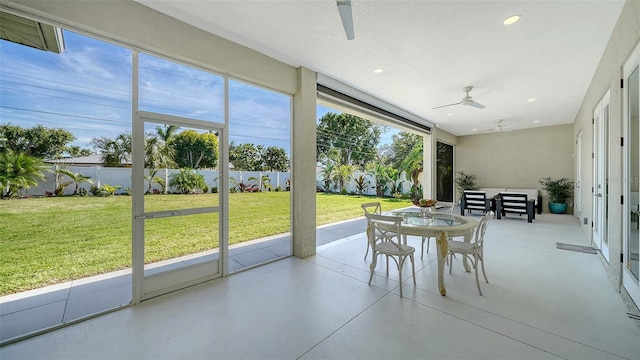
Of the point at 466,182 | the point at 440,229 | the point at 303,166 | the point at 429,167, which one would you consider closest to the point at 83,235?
the point at 303,166

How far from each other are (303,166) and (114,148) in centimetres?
229

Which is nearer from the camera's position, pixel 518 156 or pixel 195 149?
pixel 195 149

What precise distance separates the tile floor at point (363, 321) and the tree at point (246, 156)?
1.47 m

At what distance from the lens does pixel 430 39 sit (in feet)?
9.91

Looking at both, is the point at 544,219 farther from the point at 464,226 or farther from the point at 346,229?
the point at 464,226

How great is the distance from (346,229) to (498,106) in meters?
4.72

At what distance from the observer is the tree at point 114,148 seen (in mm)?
2486

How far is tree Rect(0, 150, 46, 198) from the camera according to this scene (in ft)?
6.80

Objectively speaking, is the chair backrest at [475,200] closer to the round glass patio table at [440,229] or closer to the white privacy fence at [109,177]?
the round glass patio table at [440,229]

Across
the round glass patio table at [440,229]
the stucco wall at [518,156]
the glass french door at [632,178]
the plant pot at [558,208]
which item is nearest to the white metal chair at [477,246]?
the round glass patio table at [440,229]

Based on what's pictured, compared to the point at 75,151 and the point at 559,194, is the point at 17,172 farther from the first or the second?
the point at 559,194

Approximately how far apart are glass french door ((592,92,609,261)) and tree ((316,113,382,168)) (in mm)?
9165

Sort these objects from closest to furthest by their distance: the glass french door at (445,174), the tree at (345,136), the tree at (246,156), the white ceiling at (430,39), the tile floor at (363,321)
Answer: the tile floor at (363,321) < the white ceiling at (430,39) < the tree at (246,156) < the glass french door at (445,174) < the tree at (345,136)

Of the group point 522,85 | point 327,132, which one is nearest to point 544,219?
point 522,85
